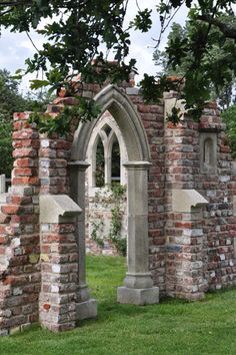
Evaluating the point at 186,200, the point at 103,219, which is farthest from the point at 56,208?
the point at 103,219

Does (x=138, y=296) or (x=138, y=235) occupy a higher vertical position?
(x=138, y=235)

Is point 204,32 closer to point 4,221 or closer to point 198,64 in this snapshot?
point 198,64

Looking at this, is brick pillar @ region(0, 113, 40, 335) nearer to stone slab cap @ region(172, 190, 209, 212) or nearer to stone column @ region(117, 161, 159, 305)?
stone column @ region(117, 161, 159, 305)

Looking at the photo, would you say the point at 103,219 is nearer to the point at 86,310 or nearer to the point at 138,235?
the point at 138,235

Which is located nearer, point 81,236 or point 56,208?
point 56,208

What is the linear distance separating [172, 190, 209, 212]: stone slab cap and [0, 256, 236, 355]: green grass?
143 centimetres

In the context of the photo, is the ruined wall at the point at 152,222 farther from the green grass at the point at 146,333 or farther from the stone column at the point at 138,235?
the green grass at the point at 146,333

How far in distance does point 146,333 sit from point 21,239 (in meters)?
1.95

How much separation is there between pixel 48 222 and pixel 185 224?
2565 millimetres

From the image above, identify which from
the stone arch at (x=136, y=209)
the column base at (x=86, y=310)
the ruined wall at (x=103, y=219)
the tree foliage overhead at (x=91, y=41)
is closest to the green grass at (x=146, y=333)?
the column base at (x=86, y=310)

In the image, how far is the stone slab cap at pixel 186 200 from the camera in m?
9.92

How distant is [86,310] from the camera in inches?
347

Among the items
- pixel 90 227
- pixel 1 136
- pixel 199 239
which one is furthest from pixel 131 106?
pixel 1 136

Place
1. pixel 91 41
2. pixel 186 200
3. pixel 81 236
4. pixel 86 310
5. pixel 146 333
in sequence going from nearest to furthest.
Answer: pixel 91 41 < pixel 146 333 < pixel 86 310 < pixel 81 236 < pixel 186 200
